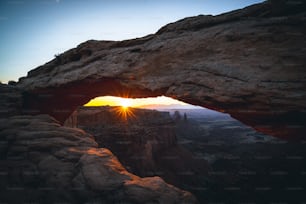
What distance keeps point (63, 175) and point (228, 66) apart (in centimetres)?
433

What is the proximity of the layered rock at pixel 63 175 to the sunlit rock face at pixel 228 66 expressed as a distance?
6.96ft

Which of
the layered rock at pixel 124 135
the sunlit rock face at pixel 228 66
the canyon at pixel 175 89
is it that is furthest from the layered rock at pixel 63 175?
the layered rock at pixel 124 135

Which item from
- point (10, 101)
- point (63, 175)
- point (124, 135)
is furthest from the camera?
point (124, 135)

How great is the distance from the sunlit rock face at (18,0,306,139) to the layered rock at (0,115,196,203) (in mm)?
2122

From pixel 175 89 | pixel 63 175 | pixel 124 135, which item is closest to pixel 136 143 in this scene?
pixel 124 135

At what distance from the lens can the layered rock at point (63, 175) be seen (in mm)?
3209

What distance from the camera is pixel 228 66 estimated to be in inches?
163

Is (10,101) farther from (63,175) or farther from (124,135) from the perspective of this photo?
(124,135)

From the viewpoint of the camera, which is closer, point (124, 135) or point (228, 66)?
point (228, 66)

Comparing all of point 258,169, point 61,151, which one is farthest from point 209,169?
point 61,151

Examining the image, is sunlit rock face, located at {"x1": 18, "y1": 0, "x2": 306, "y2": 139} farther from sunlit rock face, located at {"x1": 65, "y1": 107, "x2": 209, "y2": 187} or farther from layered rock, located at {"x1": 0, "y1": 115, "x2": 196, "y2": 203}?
sunlit rock face, located at {"x1": 65, "y1": 107, "x2": 209, "y2": 187}

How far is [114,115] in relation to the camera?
66.0 feet

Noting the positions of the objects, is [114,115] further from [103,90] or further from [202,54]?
[202,54]

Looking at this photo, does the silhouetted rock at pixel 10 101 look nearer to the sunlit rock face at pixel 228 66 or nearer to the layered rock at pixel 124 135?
the sunlit rock face at pixel 228 66
